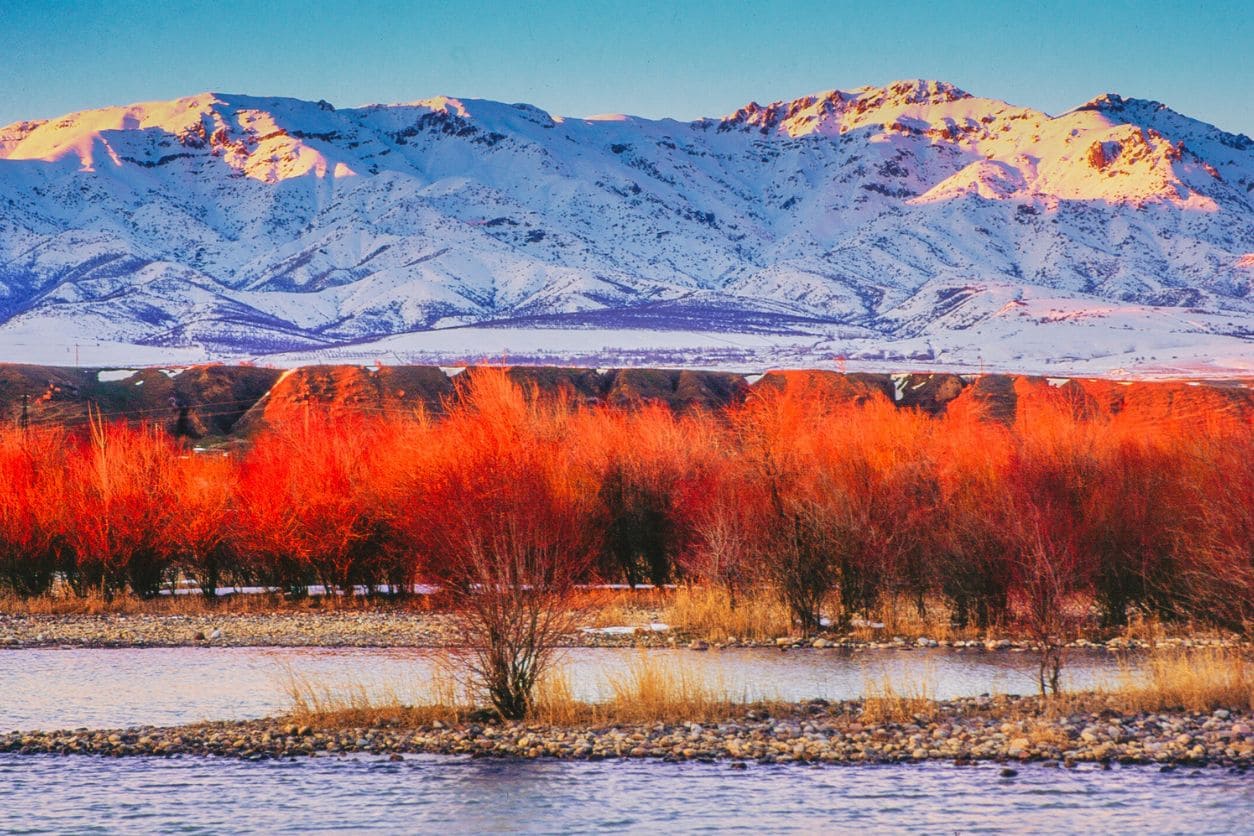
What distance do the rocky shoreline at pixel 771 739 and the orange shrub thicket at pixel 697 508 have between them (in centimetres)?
230

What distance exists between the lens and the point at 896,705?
76.7 feet

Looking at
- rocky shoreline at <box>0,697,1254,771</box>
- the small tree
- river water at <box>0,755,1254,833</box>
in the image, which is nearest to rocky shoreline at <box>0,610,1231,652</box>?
the small tree

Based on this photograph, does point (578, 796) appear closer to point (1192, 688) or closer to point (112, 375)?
point (1192, 688)

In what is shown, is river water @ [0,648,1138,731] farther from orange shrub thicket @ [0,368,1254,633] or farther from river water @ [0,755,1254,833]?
river water @ [0,755,1254,833]

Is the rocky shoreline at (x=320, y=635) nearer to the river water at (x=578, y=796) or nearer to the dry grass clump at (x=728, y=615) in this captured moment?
the dry grass clump at (x=728, y=615)

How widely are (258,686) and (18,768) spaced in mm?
6920

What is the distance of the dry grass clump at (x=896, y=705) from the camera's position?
22984 millimetres

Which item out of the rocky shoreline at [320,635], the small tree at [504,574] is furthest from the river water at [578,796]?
the rocky shoreline at [320,635]

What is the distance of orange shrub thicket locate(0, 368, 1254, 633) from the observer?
95.0 ft

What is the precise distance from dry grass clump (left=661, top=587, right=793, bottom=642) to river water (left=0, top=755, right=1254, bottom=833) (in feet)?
43.5

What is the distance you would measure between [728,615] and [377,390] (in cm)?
5500

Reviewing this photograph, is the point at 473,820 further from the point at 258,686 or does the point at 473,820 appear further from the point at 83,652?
the point at 83,652

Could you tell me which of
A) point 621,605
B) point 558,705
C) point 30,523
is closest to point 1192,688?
point 558,705

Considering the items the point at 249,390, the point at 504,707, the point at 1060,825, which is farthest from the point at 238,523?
the point at 249,390
